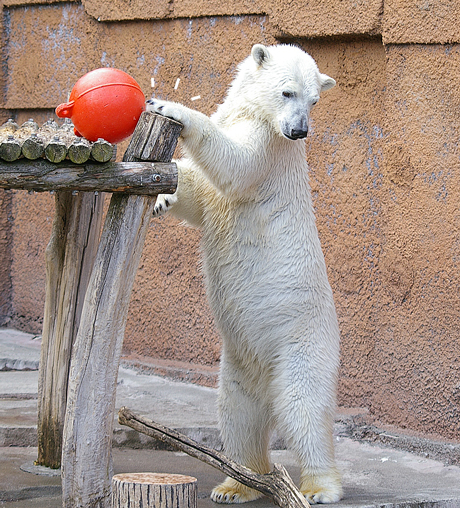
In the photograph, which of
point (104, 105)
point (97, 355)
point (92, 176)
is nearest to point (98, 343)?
point (97, 355)

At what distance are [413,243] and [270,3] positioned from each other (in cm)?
176

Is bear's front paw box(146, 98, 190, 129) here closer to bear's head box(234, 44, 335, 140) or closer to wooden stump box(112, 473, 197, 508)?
bear's head box(234, 44, 335, 140)

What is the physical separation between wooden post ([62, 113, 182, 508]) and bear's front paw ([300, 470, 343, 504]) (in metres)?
0.83

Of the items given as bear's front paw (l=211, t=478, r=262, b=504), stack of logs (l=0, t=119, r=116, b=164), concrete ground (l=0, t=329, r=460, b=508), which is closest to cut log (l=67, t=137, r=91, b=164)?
stack of logs (l=0, t=119, r=116, b=164)

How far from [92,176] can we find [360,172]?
7.67ft

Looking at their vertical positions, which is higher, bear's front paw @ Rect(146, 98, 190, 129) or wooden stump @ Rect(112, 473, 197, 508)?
bear's front paw @ Rect(146, 98, 190, 129)

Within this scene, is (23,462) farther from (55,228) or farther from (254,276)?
(254,276)

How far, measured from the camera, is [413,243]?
13.6 ft

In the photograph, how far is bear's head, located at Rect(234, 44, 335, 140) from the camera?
3023mm

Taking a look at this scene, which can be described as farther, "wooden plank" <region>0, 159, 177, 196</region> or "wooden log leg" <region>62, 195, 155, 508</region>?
"wooden log leg" <region>62, 195, 155, 508</region>

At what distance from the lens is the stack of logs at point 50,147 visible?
2.37 m

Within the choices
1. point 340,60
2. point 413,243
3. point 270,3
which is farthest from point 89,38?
point 413,243

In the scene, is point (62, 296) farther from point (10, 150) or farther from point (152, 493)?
point (152, 493)

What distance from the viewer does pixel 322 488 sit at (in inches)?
116
